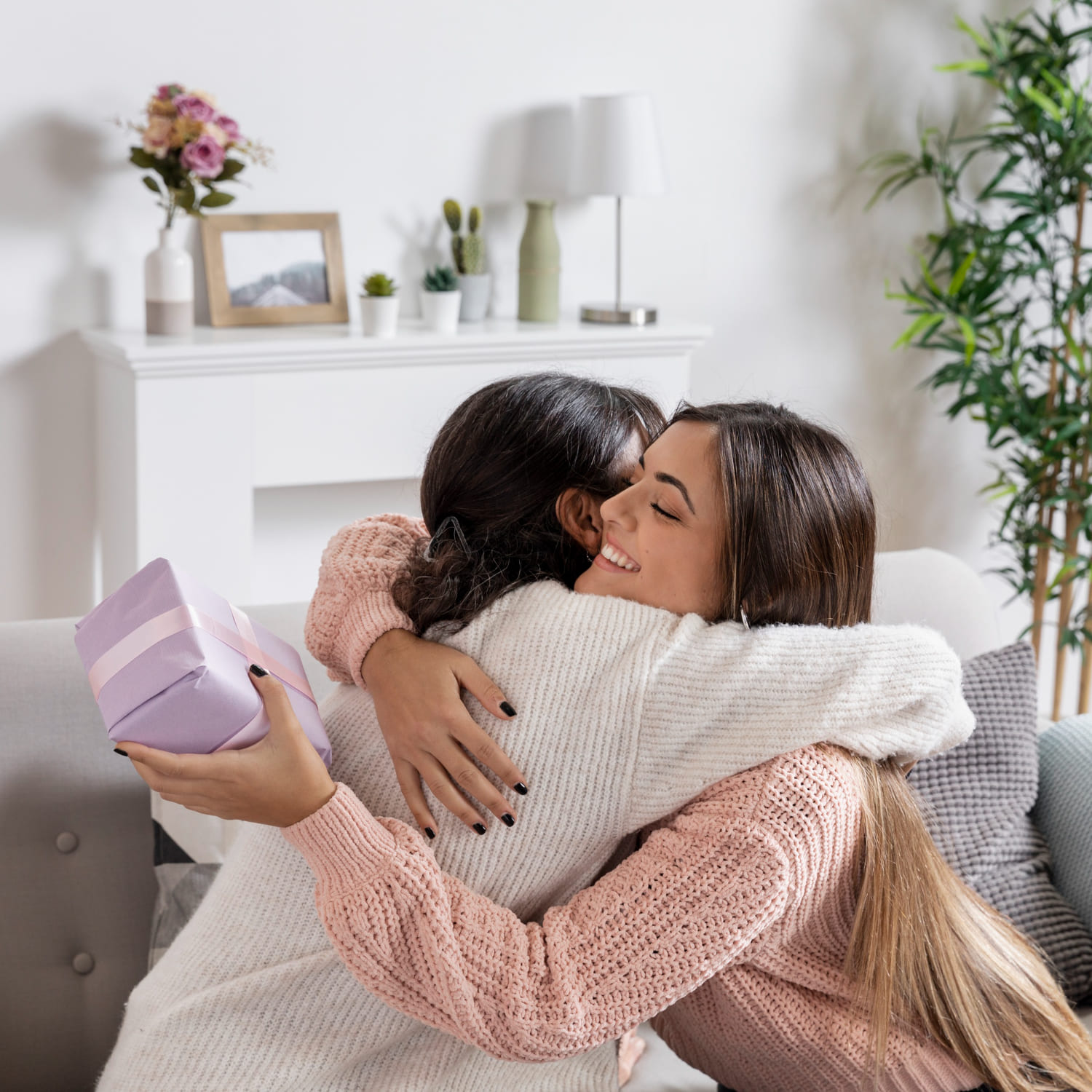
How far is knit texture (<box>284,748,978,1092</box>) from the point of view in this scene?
95 cm

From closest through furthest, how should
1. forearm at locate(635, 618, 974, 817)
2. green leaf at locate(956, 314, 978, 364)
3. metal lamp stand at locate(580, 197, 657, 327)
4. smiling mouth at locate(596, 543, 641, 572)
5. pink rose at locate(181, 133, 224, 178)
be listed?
forearm at locate(635, 618, 974, 817) → smiling mouth at locate(596, 543, 641, 572) → pink rose at locate(181, 133, 224, 178) → metal lamp stand at locate(580, 197, 657, 327) → green leaf at locate(956, 314, 978, 364)

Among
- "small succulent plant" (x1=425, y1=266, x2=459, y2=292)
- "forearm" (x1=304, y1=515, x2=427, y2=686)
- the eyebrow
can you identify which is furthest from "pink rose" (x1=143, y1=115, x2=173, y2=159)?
the eyebrow

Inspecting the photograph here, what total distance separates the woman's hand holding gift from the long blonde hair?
368 millimetres

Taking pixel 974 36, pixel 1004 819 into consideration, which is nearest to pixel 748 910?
pixel 1004 819

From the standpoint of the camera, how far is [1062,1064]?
1.16 metres

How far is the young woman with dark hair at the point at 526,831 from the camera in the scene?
3.13 feet

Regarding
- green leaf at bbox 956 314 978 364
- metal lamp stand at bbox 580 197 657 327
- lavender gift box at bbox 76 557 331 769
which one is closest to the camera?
lavender gift box at bbox 76 557 331 769

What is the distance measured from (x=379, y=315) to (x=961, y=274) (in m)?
1.47

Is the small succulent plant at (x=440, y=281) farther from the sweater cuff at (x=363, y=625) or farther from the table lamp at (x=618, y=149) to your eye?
the sweater cuff at (x=363, y=625)

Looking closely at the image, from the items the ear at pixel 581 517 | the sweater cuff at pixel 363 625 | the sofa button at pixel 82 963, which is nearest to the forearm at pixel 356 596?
the sweater cuff at pixel 363 625

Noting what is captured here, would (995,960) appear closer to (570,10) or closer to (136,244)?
(136,244)

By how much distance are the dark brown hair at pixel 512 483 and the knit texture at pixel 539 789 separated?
58 millimetres

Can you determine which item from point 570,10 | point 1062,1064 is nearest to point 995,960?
point 1062,1064

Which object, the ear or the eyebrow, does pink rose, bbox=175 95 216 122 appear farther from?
the eyebrow
